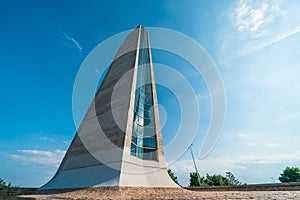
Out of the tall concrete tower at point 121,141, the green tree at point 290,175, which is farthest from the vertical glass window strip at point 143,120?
the green tree at point 290,175

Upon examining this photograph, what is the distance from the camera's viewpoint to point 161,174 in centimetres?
1180

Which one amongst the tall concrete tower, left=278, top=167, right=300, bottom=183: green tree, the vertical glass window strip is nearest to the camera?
the tall concrete tower

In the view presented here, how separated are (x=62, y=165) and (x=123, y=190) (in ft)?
29.0

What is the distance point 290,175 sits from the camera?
25516mm

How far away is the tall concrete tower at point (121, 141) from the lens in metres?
9.80

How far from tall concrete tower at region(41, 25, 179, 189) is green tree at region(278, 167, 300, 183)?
26389 mm

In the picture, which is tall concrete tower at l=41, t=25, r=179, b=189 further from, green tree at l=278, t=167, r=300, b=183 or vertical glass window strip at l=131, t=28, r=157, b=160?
green tree at l=278, t=167, r=300, b=183

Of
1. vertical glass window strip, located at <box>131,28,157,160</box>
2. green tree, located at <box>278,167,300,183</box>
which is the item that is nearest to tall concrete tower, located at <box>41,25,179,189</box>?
vertical glass window strip, located at <box>131,28,157,160</box>

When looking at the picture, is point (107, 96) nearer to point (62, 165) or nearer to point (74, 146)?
point (74, 146)

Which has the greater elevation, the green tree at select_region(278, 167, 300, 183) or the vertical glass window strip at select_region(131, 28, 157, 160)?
the vertical glass window strip at select_region(131, 28, 157, 160)

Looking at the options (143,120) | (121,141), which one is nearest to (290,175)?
(143,120)

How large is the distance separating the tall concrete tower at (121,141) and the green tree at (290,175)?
2639cm

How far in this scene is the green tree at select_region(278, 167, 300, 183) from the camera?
2472 centimetres

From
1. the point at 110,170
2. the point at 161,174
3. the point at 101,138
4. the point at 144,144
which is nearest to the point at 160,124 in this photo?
the point at 144,144
